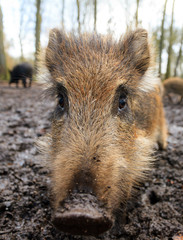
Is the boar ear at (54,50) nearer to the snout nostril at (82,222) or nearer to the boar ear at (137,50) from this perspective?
the boar ear at (137,50)

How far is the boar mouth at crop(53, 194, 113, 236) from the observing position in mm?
1349

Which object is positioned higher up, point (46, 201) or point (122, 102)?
point (122, 102)

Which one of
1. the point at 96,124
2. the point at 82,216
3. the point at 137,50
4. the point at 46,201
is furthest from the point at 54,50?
the point at 82,216

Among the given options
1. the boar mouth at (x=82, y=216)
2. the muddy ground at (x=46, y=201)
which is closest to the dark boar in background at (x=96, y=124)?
the boar mouth at (x=82, y=216)

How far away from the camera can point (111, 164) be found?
180cm

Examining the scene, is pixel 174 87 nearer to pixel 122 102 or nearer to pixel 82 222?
pixel 122 102

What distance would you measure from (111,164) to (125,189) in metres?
0.55

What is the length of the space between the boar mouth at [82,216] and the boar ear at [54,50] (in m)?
1.65

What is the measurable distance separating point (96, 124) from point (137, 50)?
133 centimetres

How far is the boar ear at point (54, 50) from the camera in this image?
8.60 ft

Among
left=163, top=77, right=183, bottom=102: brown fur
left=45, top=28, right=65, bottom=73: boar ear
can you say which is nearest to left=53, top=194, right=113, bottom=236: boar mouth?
left=45, top=28, right=65, bottom=73: boar ear

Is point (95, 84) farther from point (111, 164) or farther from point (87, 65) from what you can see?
point (111, 164)

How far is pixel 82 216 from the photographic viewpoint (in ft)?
4.40

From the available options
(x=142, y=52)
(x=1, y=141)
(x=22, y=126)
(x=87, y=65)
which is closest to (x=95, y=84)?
(x=87, y=65)
